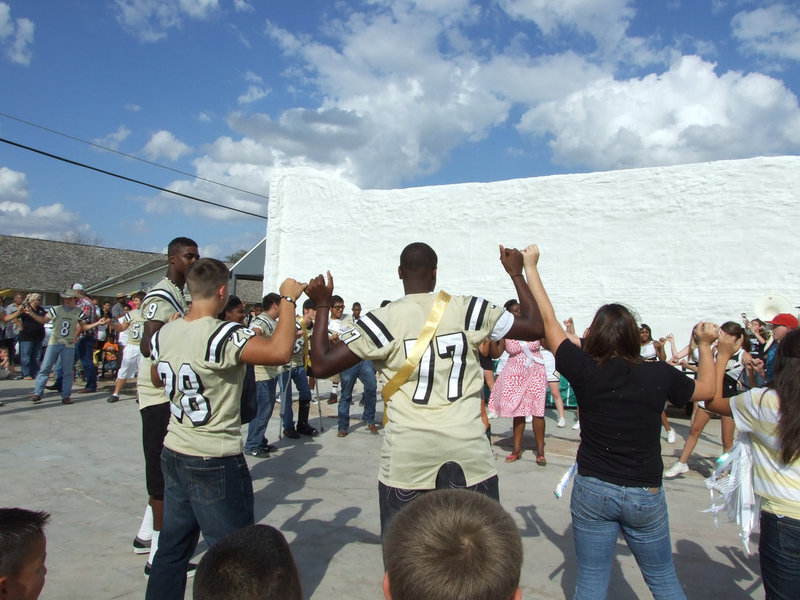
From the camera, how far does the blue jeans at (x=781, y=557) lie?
247cm

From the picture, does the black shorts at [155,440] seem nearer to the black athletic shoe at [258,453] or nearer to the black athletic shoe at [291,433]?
the black athletic shoe at [258,453]

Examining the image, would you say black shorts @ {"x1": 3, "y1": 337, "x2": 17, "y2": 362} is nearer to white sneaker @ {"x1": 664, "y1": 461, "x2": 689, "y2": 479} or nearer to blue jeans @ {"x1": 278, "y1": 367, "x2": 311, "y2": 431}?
blue jeans @ {"x1": 278, "y1": 367, "x2": 311, "y2": 431}

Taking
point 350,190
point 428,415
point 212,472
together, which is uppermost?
point 350,190

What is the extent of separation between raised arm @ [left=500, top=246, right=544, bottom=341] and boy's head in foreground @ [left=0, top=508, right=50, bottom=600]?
205 centimetres

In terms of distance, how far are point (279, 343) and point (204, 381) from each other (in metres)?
0.47

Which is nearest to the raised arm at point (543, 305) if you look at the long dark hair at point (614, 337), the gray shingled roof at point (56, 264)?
the long dark hair at point (614, 337)

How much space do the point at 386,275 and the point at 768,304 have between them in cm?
920

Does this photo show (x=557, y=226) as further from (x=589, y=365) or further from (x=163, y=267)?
(x=163, y=267)

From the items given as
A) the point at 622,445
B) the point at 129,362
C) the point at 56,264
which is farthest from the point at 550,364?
the point at 56,264

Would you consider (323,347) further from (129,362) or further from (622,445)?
(129,362)

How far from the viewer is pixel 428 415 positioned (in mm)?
2705

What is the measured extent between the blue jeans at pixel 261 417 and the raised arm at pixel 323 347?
4235mm

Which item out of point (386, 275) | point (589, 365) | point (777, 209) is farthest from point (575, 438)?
point (386, 275)

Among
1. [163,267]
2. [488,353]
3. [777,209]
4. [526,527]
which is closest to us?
[488,353]
